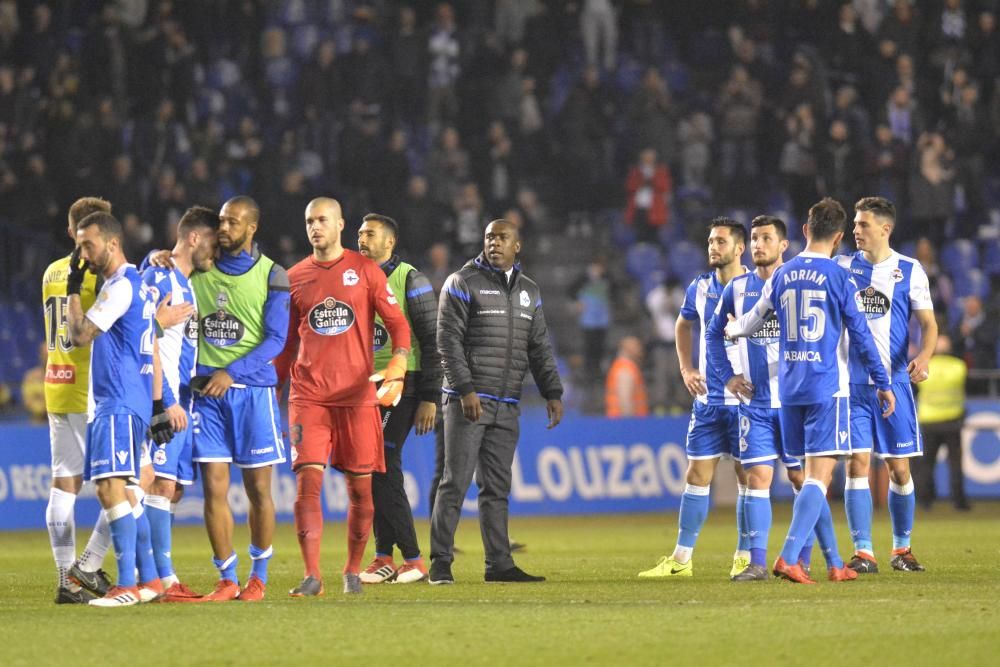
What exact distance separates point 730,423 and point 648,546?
4077 mm

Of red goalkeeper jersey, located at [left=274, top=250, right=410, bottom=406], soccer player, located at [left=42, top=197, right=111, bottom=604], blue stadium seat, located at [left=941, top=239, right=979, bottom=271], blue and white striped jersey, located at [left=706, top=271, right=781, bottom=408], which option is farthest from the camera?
blue stadium seat, located at [left=941, top=239, right=979, bottom=271]

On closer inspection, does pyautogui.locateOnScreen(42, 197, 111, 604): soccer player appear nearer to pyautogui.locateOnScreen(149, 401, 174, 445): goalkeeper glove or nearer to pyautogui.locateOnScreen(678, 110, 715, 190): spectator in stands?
pyautogui.locateOnScreen(149, 401, 174, 445): goalkeeper glove

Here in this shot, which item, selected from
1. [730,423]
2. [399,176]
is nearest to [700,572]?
[730,423]

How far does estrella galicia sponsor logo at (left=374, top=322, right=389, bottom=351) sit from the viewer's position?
1232 cm

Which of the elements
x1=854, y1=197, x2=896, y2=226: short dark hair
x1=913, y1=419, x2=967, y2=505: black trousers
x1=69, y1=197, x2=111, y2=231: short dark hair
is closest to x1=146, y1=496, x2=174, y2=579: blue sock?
x1=69, y1=197, x2=111, y2=231: short dark hair

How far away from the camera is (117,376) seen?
9.31m

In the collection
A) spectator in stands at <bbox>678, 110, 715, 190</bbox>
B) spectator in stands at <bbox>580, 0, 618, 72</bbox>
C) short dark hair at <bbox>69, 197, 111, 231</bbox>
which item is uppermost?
spectator in stands at <bbox>580, 0, 618, 72</bbox>

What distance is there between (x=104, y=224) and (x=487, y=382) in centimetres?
332

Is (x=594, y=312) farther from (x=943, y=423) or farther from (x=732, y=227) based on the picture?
(x=732, y=227)

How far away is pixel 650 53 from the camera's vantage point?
2872cm

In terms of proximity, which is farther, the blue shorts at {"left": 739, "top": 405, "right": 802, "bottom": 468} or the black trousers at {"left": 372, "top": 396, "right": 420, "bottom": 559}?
the black trousers at {"left": 372, "top": 396, "right": 420, "bottom": 559}

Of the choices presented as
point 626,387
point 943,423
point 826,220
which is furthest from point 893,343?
point 626,387

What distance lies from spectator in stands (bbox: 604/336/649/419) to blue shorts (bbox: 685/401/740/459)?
9.88 m

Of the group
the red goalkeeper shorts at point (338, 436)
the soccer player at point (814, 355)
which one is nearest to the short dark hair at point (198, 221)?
the red goalkeeper shorts at point (338, 436)
